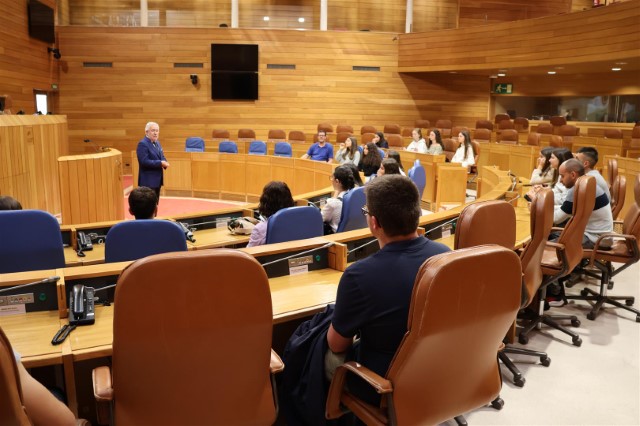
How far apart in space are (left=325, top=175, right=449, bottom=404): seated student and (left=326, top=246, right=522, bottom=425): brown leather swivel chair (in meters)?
0.07

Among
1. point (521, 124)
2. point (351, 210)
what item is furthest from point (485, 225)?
point (521, 124)

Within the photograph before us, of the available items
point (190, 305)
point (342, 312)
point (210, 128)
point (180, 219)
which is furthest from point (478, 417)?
point (210, 128)

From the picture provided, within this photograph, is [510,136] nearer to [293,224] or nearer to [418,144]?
[418,144]

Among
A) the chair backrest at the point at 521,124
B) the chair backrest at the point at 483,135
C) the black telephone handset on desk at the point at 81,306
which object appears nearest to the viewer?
the black telephone handset on desk at the point at 81,306

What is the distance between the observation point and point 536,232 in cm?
337

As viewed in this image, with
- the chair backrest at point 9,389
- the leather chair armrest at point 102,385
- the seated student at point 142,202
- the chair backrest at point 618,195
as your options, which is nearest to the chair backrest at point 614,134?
the chair backrest at point 618,195

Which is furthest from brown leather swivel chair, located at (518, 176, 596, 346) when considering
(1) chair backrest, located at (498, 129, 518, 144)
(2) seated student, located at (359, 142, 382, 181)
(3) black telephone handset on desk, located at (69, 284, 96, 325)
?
(1) chair backrest, located at (498, 129, 518, 144)

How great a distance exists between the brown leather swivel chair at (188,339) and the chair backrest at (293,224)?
181 cm

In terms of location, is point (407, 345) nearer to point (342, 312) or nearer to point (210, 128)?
point (342, 312)

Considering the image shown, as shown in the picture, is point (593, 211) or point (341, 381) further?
point (593, 211)

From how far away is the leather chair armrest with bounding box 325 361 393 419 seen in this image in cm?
189

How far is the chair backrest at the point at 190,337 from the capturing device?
163cm

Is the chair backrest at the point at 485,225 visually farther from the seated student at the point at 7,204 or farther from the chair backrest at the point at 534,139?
the chair backrest at the point at 534,139

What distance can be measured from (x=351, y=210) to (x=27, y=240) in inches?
92.8
